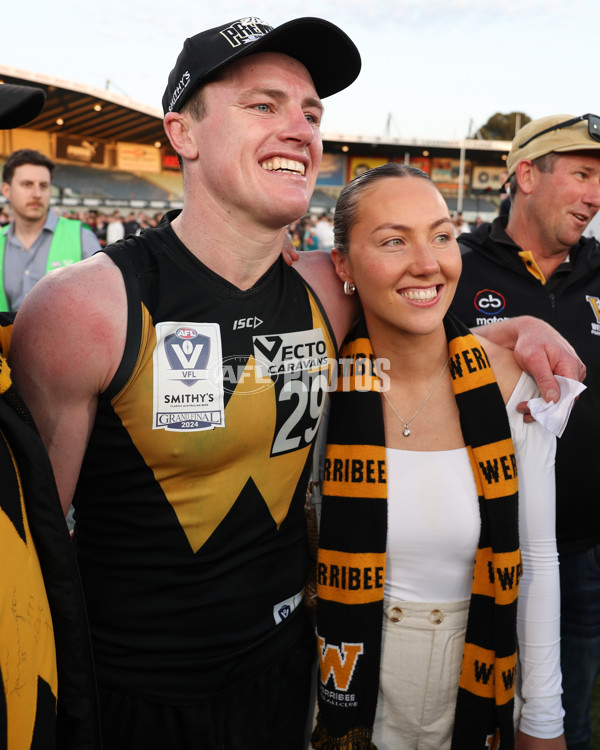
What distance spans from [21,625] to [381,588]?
110cm

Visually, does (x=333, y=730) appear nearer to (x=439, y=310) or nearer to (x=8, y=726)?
(x=8, y=726)

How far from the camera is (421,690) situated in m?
1.89

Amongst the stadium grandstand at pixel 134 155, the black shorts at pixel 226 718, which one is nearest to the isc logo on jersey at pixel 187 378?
the black shorts at pixel 226 718

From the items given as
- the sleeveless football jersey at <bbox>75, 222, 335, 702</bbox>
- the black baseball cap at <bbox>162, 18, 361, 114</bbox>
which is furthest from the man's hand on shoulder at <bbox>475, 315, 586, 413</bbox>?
the black baseball cap at <bbox>162, 18, 361, 114</bbox>

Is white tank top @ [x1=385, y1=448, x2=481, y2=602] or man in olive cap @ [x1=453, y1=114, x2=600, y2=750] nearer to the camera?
white tank top @ [x1=385, y1=448, x2=481, y2=602]

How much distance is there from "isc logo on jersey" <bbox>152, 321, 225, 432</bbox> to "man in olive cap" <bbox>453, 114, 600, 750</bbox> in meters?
1.54

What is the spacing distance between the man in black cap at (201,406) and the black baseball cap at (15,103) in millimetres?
398

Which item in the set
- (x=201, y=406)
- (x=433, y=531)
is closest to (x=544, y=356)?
(x=433, y=531)

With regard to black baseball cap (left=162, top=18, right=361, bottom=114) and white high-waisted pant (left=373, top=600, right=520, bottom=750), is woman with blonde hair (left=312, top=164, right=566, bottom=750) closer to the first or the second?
white high-waisted pant (left=373, top=600, right=520, bottom=750)

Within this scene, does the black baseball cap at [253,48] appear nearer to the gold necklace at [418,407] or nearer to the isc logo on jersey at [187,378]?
the isc logo on jersey at [187,378]

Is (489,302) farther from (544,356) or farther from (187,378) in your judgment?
(187,378)

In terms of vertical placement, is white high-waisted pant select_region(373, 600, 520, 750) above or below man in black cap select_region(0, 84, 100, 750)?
below

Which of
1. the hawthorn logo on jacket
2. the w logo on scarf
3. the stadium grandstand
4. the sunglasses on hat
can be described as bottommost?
the w logo on scarf

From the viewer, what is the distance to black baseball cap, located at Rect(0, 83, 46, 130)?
48.7 inches
